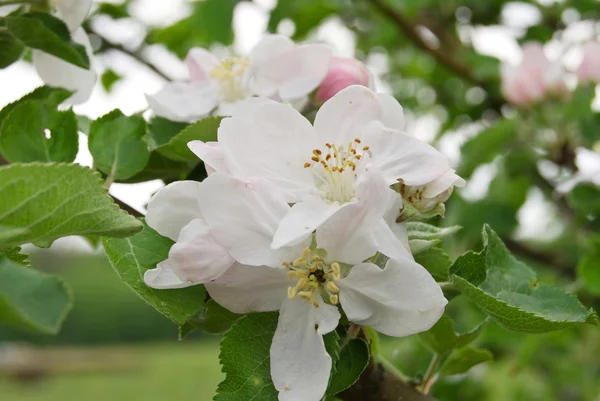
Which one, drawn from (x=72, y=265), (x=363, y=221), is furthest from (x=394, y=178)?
(x=72, y=265)

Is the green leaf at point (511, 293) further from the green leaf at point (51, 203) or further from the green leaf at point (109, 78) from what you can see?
the green leaf at point (109, 78)

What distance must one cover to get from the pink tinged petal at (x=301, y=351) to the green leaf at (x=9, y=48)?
404mm

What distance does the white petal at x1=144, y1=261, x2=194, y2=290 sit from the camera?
536 mm

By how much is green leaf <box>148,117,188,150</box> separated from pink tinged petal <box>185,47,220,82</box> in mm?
62

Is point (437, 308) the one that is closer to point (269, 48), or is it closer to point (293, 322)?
point (293, 322)

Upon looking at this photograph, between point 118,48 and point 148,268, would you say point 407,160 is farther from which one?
point 118,48

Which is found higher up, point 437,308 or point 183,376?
point 437,308

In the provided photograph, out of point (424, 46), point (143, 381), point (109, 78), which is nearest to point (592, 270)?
point (424, 46)

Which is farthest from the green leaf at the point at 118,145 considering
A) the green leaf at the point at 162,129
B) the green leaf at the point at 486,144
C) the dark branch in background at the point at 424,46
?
the dark branch in background at the point at 424,46

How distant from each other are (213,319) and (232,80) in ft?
0.90

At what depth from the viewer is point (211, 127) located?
64 centimetres

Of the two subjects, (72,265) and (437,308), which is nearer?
(437,308)

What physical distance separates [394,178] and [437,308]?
0.11m

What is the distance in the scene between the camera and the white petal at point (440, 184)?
0.55m
